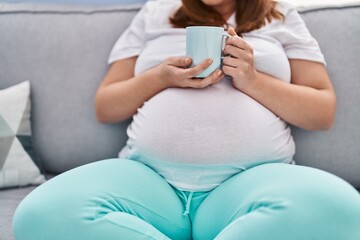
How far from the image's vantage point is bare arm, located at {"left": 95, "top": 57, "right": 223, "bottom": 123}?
3.28 feet

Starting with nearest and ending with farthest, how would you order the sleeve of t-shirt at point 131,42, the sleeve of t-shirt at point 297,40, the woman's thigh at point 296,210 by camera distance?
the woman's thigh at point 296,210
the sleeve of t-shirt at point 297,40
the sleeve of t-shirt at point 131,42

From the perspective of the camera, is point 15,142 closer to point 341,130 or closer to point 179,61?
point 179,61

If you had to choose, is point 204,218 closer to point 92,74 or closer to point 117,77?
point 117,77

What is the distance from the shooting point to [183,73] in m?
0.99

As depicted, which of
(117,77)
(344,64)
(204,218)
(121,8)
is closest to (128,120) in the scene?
(117,77)

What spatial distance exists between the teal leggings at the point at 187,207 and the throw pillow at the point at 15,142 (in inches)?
14.6

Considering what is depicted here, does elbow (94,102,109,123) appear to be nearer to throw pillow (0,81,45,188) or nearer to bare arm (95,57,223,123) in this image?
bare arm (95,57,223,123)

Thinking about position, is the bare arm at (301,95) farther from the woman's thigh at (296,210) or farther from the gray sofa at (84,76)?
the woman's thigh at (296,210)

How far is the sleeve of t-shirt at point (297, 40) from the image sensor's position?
1162 millimetres

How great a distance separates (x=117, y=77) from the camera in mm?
1262

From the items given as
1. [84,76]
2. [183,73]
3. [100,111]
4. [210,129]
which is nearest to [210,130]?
[210,129]

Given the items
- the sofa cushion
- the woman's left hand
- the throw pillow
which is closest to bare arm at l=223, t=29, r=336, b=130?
the woman's left hand

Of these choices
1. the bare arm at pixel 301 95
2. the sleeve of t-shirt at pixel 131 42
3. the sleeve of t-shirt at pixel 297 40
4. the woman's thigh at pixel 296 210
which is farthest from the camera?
the sleeve of t-shirt at pixel 131 42

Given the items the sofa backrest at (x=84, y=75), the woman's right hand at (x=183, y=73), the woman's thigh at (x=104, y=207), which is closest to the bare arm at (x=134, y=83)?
the woman's right hand at (x=183, y=73)
